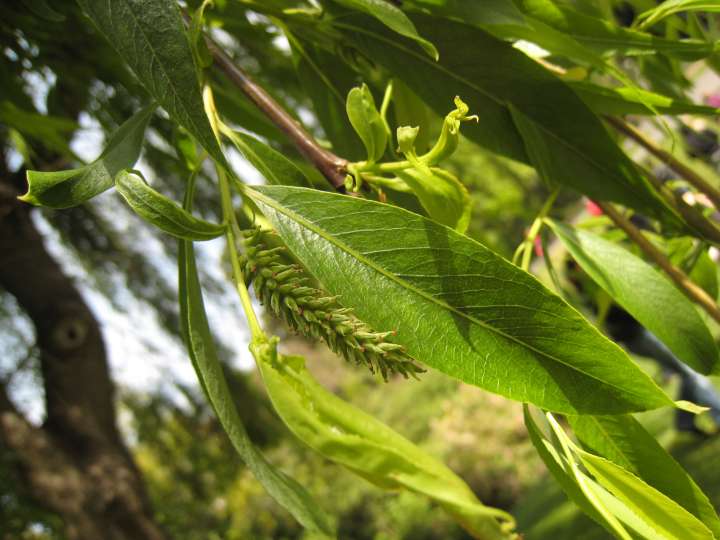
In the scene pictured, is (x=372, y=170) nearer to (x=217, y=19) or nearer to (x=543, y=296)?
(x=543, y=296)

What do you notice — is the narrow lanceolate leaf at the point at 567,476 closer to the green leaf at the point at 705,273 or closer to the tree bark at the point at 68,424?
the green leaf at the point at 705,273

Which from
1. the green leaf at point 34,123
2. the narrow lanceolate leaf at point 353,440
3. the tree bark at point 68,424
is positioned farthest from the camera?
the tree bark at point 68,424

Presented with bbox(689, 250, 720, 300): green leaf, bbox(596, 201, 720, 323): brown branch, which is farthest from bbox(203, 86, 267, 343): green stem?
bbox(689, 250, 720, 300): green leaf

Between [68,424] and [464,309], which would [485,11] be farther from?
[68,424]

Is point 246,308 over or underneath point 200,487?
over

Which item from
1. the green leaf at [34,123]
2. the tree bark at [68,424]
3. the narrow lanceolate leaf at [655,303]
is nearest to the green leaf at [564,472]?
the narrow lanceolate leaf at [655,303]

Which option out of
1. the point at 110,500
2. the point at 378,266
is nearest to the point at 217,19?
the point at 378,266

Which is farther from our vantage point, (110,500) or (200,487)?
(200,487)
